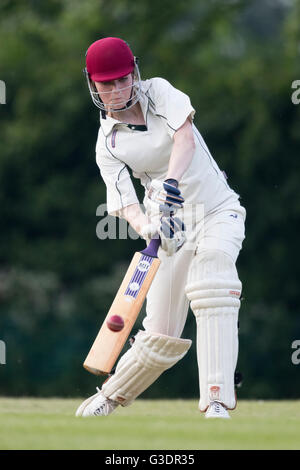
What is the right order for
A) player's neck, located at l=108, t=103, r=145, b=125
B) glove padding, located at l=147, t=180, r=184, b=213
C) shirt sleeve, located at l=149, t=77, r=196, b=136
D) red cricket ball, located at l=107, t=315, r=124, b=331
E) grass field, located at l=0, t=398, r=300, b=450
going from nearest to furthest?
1. grass field, located at l=0, t=398, r=300, b=450
2. red cricket ball, located at l=107, t=315, r=124, b=331
3. glove padding, located at l=147, t=180, r=184, b=213
4. shirt sleeve, located at l=149, t=77, r=196, b=136
5. player's neck, located at l=108, t=103, r=145, b=125

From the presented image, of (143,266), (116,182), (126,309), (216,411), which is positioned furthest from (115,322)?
(116,182)

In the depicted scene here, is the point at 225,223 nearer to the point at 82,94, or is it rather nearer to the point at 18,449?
the point at 18,449

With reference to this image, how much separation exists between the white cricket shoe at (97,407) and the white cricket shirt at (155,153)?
80cm

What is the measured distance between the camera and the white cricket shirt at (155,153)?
4.49 meters

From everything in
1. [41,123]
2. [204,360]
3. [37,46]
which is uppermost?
[37,46]

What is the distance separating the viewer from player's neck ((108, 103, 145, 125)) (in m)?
4.53

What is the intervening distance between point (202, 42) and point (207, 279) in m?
10.3

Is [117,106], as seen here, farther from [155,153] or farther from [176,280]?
[176,280]

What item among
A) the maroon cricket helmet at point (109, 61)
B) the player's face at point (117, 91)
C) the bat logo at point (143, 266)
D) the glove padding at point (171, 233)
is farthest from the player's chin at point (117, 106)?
the bat logo at point (143, 266)

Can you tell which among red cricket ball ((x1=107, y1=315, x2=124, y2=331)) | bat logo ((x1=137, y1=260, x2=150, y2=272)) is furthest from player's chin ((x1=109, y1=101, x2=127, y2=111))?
red cricket ball ((x1=107, y1=315, x2=124, y2=331))

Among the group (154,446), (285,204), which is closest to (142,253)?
(154,446)

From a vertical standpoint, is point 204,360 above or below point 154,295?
below

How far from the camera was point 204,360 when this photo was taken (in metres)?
4.26

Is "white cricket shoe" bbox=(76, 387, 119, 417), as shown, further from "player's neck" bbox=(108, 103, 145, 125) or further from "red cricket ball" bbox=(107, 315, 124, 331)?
"player's neck" bbox=(108, 103, 145, 125)
